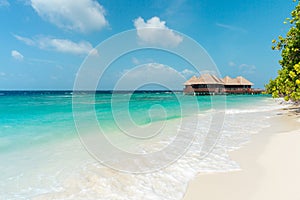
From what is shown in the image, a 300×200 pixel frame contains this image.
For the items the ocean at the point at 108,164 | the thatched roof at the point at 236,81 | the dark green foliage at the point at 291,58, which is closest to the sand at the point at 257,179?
the ocean at the point at 108,164

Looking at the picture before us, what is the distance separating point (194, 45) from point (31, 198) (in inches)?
230

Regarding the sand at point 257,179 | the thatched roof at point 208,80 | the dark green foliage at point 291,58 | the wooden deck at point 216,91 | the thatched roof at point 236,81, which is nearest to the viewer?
the sand at point 257,179

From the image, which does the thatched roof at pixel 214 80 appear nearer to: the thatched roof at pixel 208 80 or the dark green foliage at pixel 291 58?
the thatched roof at pixel 208 80

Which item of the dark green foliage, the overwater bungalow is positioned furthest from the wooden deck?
the dark green foliage

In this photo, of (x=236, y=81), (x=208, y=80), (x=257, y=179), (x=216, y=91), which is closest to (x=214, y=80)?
(x=208, y=80)

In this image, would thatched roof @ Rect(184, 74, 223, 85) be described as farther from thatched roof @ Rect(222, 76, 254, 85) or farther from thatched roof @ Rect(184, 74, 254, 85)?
thatched roof @ Rect(222, 76, 254, 85)

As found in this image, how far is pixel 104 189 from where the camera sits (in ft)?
9.48

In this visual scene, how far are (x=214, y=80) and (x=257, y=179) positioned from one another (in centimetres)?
3752

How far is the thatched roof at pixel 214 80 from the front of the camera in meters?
38.2

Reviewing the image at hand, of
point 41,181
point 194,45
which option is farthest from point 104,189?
point 194,45

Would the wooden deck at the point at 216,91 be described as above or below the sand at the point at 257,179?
above

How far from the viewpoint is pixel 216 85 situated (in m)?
41.8

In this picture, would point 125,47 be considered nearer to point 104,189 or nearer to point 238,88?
point 104,189

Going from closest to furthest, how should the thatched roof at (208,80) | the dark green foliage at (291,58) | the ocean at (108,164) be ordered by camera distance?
the ocean at (108,164)
the dark green foliage at (291,58)
the thatched roof at (208,80)
